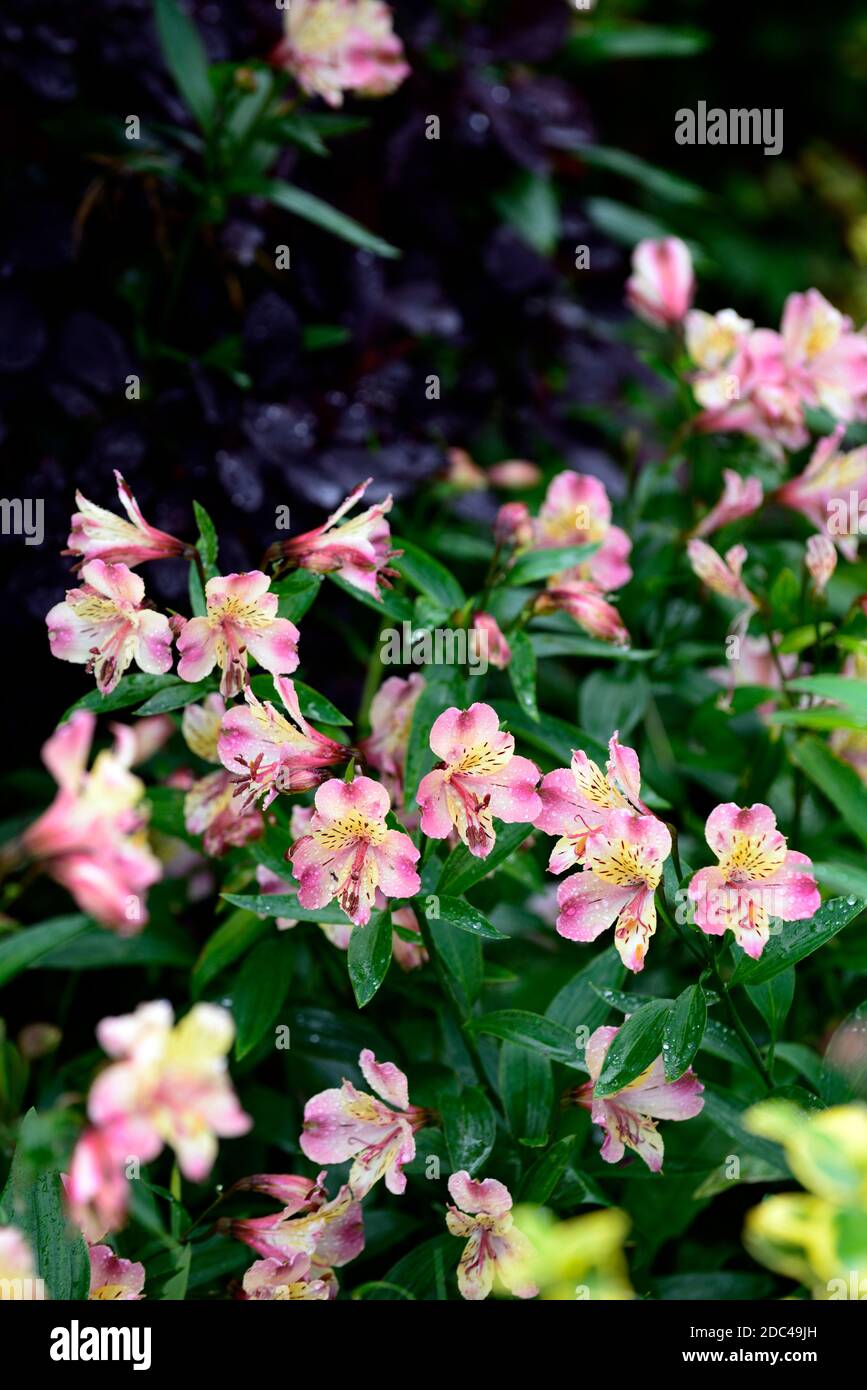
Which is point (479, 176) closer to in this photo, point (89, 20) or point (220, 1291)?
point (89, 20)

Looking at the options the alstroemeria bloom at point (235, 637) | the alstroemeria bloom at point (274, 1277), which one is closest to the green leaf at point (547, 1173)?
the alstroemeria bloom at point (274, 1277)

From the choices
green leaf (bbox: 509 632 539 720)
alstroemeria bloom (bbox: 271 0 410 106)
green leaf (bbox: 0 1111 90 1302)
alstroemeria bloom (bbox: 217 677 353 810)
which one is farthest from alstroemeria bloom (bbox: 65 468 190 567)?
alstroemeria bloom (bbox: 271 0 410 106)

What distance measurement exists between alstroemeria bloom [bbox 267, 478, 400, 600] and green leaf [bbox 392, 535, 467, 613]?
0.16 meters

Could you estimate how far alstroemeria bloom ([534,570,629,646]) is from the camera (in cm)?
107

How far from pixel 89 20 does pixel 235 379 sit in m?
0.45

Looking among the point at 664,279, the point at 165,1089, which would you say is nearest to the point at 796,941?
the point at 165,1089

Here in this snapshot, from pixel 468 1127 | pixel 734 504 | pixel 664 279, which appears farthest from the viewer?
pixel 664 279

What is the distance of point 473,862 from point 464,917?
6 cm

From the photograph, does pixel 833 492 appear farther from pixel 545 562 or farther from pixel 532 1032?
pixel 532 1032

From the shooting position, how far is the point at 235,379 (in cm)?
141

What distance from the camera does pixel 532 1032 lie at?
0.95 metres

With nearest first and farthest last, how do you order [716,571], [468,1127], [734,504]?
[468,1127] < [716,571] < [734,504]

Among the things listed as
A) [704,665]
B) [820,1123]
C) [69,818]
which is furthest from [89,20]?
[820,1123]

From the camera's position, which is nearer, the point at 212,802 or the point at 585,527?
the point at 212,802
